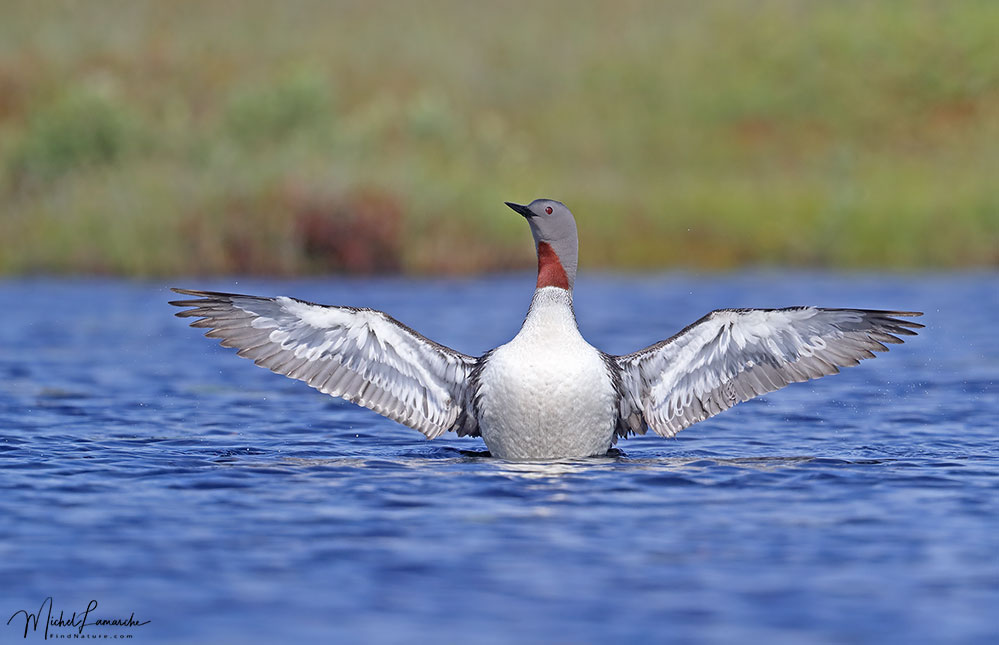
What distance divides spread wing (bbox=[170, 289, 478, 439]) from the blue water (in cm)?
36

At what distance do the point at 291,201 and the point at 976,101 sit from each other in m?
23.3

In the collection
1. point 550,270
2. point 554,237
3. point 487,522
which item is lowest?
point 487,522

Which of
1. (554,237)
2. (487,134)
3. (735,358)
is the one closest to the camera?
(554,237)

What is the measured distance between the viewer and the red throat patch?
851 centimetres

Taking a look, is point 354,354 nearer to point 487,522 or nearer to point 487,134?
point 487,522

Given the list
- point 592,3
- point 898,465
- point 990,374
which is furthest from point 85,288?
point 592,3

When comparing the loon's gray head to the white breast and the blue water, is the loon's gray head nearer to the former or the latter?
the white breast

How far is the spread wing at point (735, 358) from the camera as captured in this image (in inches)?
335

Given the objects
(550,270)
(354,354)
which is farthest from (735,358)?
(354,354)

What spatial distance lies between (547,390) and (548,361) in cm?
17

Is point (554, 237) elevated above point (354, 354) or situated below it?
above

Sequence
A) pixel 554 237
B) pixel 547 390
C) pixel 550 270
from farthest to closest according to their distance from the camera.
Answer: pixel 554 237, pixel 550 270, pixel 547 390

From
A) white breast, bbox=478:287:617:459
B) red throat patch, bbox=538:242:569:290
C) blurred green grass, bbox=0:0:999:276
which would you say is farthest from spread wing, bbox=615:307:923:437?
blurred green grass, bbox=0:0:999:276

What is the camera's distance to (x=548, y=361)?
26.6 feet
